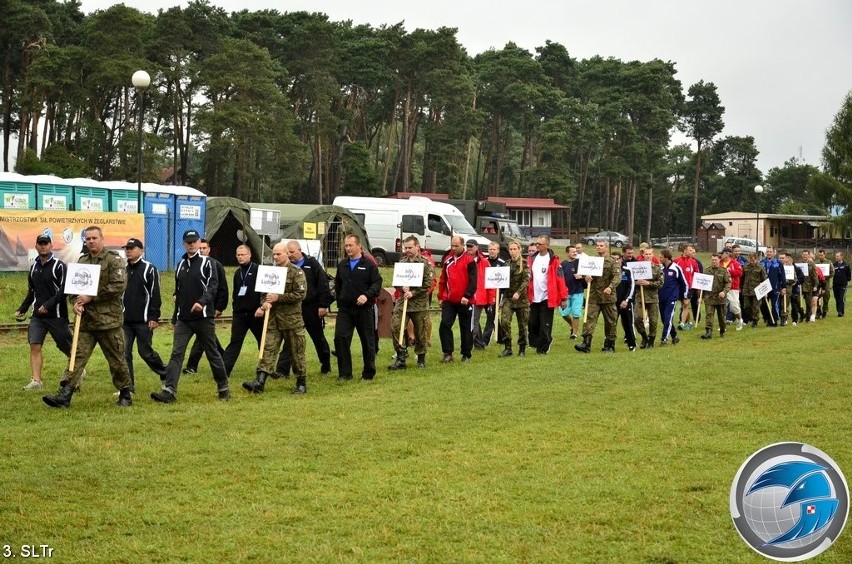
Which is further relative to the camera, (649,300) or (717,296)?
(717,296)

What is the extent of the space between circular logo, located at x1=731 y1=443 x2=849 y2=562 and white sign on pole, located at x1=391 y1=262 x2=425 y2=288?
33.9ft

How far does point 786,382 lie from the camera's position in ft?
43.5

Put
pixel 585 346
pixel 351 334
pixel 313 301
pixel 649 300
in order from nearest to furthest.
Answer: pixel 351 334 → pixel 313 301 → pixel 585 346 → pixel 649 300

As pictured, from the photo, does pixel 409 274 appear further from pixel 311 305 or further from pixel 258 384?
pixel 258 384

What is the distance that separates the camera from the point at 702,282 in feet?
69.4

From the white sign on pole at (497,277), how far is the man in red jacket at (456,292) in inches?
35.4

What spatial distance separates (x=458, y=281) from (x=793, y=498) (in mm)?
11030

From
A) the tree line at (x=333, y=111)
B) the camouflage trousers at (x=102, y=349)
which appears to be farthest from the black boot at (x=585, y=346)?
the tree line at (x=333, y=111)

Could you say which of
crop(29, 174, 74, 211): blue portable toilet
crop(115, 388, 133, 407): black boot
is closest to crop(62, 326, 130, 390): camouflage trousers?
crop(115, 388, 133, 407): black boot

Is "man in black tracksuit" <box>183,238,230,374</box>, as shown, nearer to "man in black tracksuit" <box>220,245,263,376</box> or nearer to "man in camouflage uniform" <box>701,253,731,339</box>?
"man in black tracksuit" <box>220,245,263,376</box>

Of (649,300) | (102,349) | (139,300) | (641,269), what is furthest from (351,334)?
(649,300)

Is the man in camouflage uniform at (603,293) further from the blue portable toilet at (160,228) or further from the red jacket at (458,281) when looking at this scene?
the blue portable toilet at (160,228)

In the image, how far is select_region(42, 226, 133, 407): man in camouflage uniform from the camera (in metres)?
10.9

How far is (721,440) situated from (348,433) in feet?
11.6
